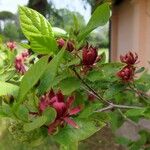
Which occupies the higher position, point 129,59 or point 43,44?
point 43,44

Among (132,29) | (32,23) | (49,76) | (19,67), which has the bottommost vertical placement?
(132,29)

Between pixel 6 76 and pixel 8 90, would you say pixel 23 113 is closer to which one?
pixel 8 90

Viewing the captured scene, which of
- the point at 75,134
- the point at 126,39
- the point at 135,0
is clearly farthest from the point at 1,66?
the point at 126,39

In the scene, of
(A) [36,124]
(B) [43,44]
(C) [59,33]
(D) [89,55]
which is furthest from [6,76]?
(A) [36,124]

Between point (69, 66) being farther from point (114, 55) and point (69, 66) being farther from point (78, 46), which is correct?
point (114, 55)

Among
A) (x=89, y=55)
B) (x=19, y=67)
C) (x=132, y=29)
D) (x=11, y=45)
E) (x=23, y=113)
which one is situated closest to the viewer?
(x=23, y=113)
